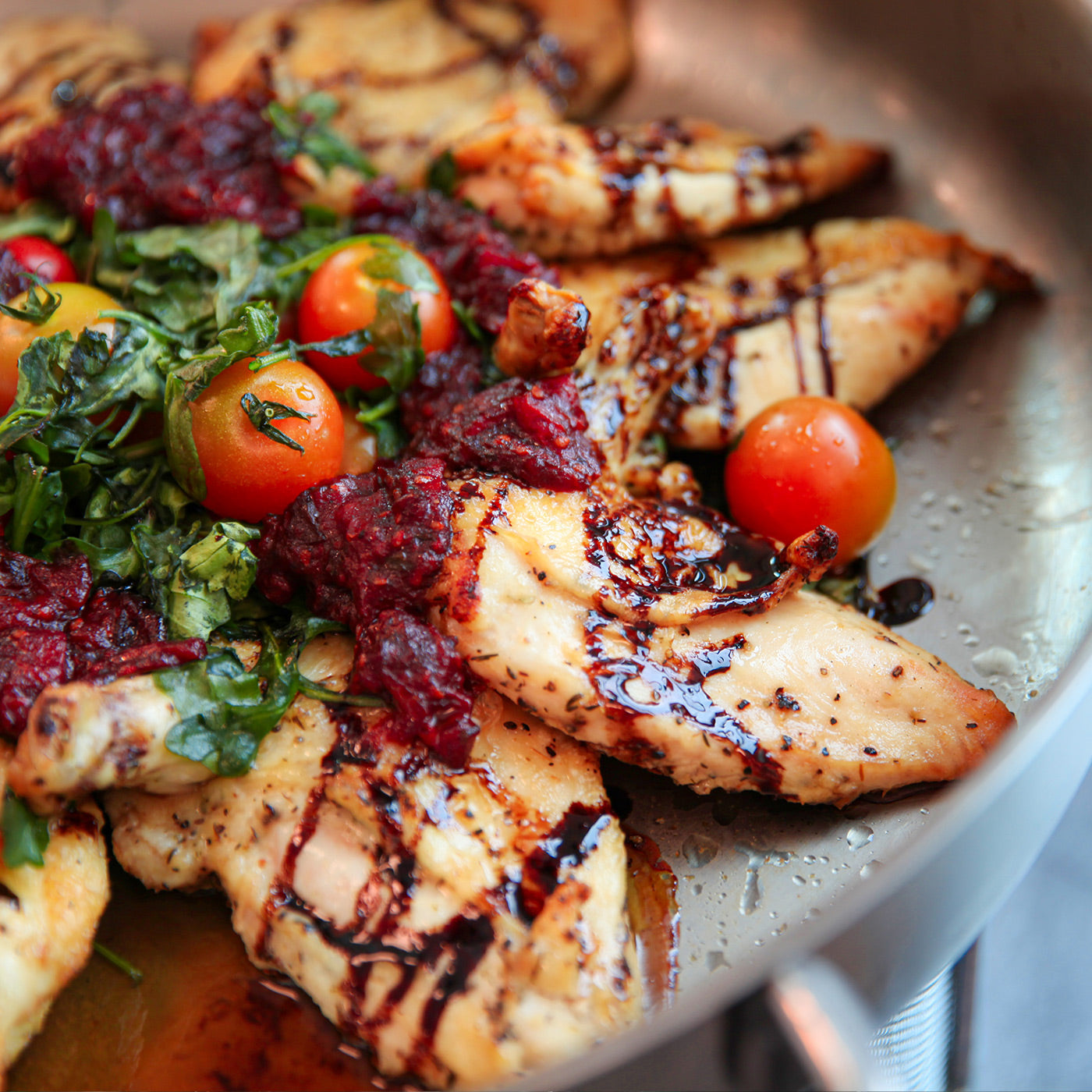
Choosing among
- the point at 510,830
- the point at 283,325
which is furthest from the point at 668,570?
the point at 283,325

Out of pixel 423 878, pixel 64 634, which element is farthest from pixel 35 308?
pixel 423 878

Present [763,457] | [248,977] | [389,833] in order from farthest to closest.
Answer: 1. [763,457]
2. [248,977]
3. [389,833]

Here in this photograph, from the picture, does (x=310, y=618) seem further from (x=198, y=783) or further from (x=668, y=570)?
(x=668, y=570)

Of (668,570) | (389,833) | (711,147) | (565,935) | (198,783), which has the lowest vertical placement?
(198,783)

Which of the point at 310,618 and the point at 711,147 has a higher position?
the point at 711,147

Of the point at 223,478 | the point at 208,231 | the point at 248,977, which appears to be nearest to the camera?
the point at 248,977

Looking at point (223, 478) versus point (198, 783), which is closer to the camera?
point (198, 783)

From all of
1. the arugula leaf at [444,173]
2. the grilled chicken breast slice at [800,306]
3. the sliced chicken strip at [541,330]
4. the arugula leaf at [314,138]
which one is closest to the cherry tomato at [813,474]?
the grilled chicken breast slice at [800,306]

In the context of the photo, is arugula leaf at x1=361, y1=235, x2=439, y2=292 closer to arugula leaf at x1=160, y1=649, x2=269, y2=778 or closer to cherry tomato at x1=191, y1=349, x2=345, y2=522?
cherry tomato at x1=191, y1=349, x2=345, y2=522

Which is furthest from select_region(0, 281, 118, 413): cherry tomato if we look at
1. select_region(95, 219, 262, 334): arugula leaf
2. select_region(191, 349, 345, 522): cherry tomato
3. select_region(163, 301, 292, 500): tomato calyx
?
select_region(191, 349, 345, 522): cherry tomato
